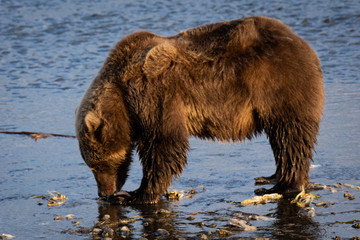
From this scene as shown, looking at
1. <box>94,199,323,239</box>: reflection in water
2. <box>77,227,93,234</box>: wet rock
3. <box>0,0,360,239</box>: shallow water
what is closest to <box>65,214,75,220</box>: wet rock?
<box>0,0,360,239</box>: shallow water

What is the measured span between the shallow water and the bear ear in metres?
0.72

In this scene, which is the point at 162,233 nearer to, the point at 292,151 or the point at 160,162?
the point at 160,162

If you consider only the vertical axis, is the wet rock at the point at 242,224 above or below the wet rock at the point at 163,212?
above

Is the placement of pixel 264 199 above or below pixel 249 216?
below

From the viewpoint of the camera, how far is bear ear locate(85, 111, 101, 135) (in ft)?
18.0

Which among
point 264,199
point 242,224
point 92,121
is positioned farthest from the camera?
point 92,121

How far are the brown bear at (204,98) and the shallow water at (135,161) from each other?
0.46 m

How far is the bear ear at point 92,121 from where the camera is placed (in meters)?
5.49

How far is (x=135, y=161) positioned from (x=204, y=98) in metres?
1.82

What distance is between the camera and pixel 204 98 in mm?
5434

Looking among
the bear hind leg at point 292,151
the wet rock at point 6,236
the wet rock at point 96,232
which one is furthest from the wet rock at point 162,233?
the bear hind leg at point 292,151

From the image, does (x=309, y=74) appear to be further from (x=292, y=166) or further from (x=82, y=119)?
(x=82, y=119)

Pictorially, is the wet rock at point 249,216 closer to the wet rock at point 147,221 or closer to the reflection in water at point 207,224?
the reflection in water at point 207,224

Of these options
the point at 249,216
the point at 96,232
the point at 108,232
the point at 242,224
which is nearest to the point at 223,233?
the point at 242,224
